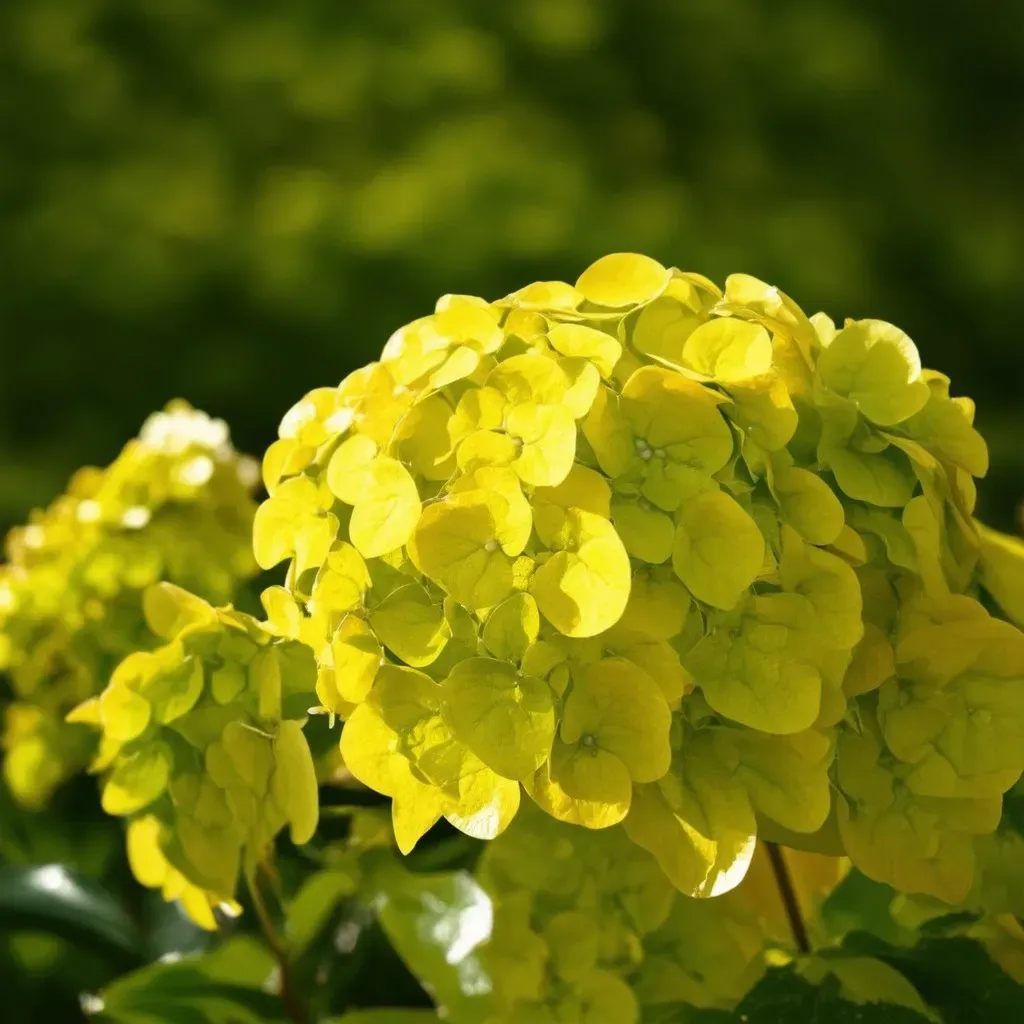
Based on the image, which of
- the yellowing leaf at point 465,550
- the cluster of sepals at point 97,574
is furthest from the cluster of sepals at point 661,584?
the cluster of sepals at point 97,574

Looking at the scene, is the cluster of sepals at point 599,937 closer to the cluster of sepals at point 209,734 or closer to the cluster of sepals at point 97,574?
the cluster of sepals at point 209,734

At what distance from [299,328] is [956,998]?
212 cm

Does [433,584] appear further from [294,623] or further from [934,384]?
[934,384]

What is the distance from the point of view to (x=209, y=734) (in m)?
0.42

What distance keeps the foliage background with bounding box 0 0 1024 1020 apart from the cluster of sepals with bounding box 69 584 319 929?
195cm

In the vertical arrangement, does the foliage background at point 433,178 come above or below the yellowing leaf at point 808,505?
below

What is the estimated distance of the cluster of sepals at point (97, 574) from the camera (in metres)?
0.65

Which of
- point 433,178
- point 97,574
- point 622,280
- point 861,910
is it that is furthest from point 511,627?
point 433,178

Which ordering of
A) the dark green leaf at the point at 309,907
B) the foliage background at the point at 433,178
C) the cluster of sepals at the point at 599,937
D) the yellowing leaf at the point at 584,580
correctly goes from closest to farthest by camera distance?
the yellowing leaf at the point at 584,580 < the cluster of sepals at the point at 599,937 < the dark green leaf at the point at 309,907 < the foliage background at the point at 433,178

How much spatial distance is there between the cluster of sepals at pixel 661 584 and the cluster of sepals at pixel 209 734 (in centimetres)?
3

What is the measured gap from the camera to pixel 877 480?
0.39 meters

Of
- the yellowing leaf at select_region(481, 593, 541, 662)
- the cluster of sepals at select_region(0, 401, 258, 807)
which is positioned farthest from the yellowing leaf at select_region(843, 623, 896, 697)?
the cluster of sepals at select_region(0, 401, 258, 807)

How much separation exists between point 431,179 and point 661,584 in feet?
7.09

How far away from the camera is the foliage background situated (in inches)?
94.5
